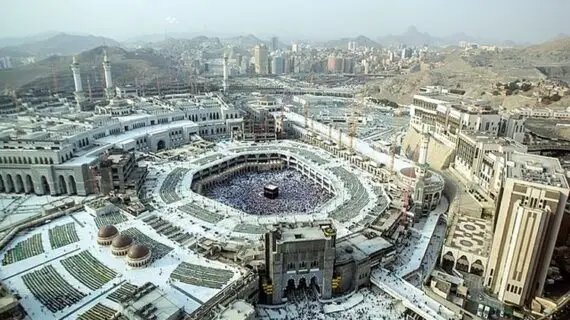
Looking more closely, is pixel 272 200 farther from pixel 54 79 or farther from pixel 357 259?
pixel 54 79

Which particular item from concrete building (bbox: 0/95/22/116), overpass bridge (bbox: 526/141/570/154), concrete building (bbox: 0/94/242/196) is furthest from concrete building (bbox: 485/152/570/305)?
concrete building (bbox: 0/95/22/116)

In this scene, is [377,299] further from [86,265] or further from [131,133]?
[131,133]

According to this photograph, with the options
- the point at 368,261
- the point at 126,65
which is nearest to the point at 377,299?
the point at 368,261

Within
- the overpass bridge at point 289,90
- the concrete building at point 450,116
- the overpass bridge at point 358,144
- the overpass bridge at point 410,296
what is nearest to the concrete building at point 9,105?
the overpass bridge at point 358,144

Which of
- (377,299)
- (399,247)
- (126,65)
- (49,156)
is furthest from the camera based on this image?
(126,65)

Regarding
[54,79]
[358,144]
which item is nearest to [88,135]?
[358,144]

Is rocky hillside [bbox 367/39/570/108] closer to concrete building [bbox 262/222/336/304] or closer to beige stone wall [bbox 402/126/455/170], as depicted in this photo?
beige stone wall [bbox 402/126/455/170]

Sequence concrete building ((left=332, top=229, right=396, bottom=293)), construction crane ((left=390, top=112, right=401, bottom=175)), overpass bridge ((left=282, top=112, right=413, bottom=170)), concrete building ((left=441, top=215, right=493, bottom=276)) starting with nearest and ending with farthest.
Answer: concrete building ((left=332, top=229, right=396, bottom=293))
concrete building ((left=441, top=215, right=493, bottom=276))
construction crane ((left=390, top=112, right=401, bottom=175))
overpass bridge ((left=282, top=112, right=413, bottom=170))
